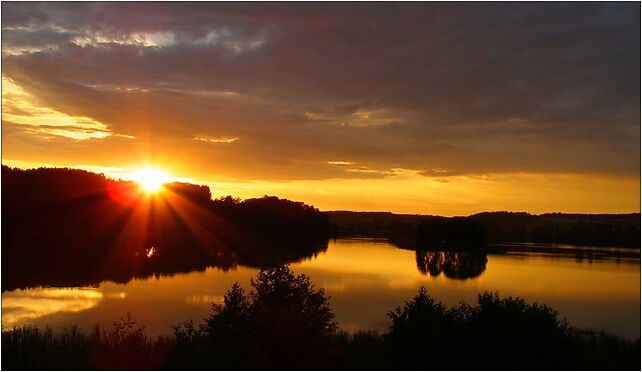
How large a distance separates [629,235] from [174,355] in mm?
78038

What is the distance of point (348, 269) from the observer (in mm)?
38000

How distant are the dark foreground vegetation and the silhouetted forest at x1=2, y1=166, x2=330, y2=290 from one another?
241cm

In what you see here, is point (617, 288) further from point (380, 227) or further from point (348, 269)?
point (380, 227)

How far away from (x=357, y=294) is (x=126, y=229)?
62510 millimetres

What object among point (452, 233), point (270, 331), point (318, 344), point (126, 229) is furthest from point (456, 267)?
point (126, 229)

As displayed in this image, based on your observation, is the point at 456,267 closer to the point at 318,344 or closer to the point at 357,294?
the point at 357,294

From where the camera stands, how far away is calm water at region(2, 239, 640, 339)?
19.4 metres

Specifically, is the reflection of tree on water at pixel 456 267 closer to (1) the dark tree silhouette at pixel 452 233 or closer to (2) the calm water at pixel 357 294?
(2) the calm water at pixel 357 294

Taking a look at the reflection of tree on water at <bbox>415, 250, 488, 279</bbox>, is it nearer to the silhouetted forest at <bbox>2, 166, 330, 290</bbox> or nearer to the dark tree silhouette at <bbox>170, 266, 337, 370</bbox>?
the silhouetted forest at <bbox>2, 166, 330, 290</bbox>

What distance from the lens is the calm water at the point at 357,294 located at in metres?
19.4

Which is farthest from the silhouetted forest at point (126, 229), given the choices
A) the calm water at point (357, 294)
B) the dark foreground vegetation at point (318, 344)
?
the calm water at point (357, 294)

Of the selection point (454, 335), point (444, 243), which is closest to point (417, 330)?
point (454, 335)

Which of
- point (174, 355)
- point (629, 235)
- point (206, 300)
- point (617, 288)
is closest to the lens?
point (174, 355)

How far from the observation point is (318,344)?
11055 mm
